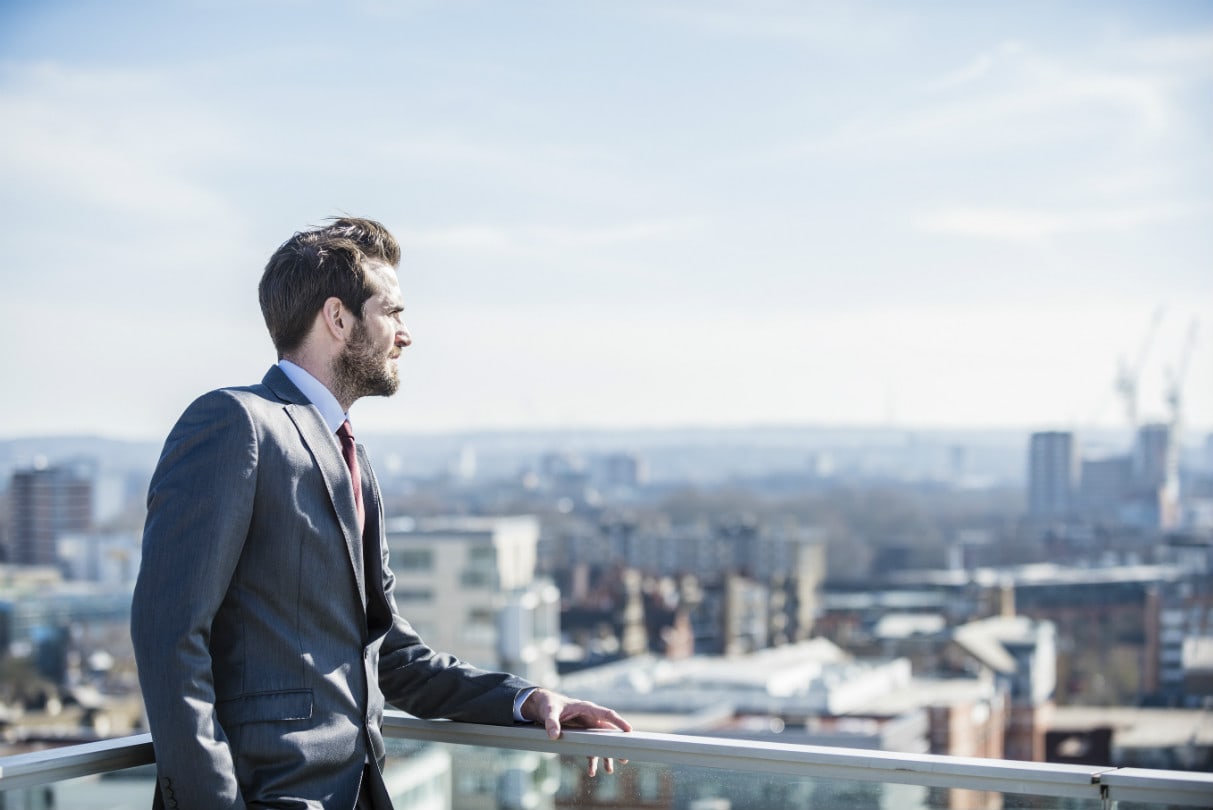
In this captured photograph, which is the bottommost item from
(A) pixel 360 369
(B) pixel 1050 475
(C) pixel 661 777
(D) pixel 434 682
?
(B) pixel 1050 475

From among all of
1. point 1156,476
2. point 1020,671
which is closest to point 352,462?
point 1020,671

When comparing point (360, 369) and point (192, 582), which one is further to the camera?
point (360, 369)

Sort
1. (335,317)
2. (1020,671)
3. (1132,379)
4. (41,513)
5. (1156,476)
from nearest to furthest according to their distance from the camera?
(335,317) → (1020,671) → (41,513) → (1156,476) → (1132,379)

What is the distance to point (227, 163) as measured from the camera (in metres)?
67.1

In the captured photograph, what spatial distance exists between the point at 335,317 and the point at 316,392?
99mm

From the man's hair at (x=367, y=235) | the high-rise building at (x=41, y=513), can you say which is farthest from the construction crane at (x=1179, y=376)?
the man's hair at (x=367, y=235)

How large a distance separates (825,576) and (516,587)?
35.1 m

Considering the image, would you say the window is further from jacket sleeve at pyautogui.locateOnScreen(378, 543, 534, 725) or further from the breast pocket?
the breast pocket

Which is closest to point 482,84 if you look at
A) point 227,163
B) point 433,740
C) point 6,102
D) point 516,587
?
point 227,163

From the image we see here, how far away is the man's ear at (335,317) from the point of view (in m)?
2.04

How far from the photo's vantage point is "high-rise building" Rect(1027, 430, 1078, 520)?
73.8 m

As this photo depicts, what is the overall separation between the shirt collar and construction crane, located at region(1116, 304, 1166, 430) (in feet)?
261

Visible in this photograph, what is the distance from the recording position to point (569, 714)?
2281mm

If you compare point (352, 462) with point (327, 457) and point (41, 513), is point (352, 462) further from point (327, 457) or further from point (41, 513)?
point (41, 513)
